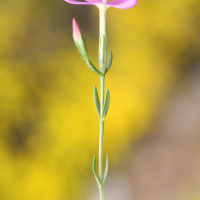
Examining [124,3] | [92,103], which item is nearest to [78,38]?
[124,3]

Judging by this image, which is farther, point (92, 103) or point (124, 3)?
point (92, 103)

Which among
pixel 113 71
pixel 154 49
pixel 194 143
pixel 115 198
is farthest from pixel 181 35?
pixel 115 198

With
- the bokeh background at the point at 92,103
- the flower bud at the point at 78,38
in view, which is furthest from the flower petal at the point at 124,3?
the bokeh background at the point at 92,103

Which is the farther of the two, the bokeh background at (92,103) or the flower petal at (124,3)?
the bokeh background at (92,103)

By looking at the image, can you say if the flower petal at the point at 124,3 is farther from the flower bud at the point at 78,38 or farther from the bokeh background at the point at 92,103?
the bokeh background at the point at 92,103

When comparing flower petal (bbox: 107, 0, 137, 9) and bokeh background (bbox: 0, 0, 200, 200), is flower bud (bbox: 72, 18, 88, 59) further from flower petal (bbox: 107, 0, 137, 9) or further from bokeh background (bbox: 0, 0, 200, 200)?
bokeh background (bbox: 0, 0, 200, 200)

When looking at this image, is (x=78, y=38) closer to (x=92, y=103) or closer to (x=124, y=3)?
(x=124, y=3)

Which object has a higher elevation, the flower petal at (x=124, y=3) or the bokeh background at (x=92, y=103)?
the flower petal at (x=124, y=3)

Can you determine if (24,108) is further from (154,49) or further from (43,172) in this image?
(154,49)

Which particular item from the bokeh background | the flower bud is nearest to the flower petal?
the flower bud
